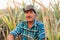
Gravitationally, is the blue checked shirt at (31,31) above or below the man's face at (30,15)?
below

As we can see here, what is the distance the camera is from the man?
2.70 m

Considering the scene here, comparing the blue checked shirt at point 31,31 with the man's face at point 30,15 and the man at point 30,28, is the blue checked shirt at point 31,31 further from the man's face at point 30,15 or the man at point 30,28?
the man's face at point 30,15

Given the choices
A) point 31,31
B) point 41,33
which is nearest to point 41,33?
point 41,33

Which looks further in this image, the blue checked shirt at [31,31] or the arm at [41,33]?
the blue checked shirt at [31,31]

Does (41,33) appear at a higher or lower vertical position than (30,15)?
lower

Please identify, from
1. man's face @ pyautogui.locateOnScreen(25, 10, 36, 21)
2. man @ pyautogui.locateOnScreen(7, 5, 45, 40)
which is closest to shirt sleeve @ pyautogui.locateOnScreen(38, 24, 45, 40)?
man @ pyautogui.locateOnScreen(7, 5, 45, 40)

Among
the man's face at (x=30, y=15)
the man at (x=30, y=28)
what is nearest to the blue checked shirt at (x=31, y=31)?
the man at (x=30, y=28)

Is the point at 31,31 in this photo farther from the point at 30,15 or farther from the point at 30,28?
the point at 30,15

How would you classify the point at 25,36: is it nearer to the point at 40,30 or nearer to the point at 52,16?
the point at 40,30

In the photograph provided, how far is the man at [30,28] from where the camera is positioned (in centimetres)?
270

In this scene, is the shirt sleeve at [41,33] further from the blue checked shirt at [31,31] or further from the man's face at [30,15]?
the man's face at [30,15]

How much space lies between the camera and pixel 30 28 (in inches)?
110

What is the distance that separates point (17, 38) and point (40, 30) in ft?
1.21

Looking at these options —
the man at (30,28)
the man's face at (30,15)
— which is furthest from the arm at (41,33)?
the man's face at (30,15)
